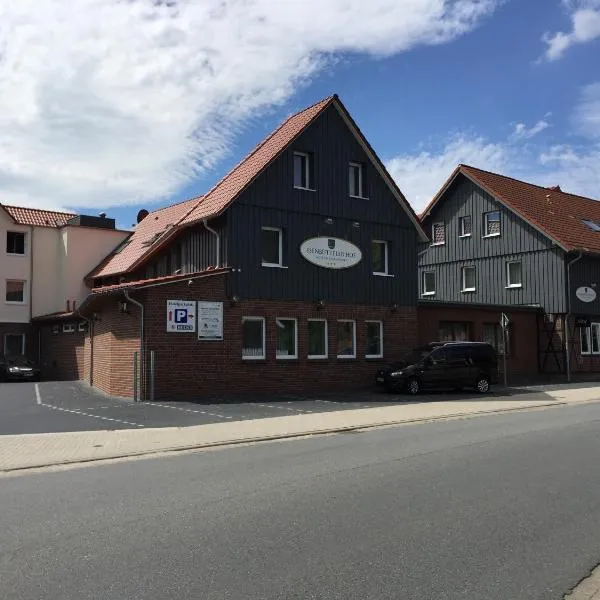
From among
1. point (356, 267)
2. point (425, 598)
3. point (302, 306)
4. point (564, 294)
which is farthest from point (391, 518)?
point (564, 294)

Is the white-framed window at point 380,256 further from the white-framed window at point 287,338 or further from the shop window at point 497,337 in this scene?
the shop window at point 497,337

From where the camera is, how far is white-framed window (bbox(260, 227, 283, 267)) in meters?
22.7

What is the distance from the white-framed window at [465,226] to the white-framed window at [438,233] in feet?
3.50

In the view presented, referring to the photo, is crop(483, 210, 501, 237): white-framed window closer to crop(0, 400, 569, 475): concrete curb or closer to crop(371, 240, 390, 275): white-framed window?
crop(371, 240, 390, 275): white-framed window

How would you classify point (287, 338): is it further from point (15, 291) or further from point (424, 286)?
point (15, 291)

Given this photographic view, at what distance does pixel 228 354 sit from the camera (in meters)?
20.7

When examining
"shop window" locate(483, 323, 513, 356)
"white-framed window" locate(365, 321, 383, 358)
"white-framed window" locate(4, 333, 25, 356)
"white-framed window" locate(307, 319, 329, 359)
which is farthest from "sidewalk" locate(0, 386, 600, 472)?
"white-framed window" locate(4, 333, 25, 356)

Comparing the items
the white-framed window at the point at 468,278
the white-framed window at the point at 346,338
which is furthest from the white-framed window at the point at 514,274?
the white-framed window at the point at 346,338

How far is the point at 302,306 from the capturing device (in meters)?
23.0

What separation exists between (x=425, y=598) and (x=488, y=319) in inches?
1021

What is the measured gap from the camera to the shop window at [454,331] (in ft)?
93.2

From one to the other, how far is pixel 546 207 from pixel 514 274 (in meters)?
4.36

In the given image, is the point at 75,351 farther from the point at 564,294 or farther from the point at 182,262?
the point at 564,294

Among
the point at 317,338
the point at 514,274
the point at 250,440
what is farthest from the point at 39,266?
the point at 250,440
